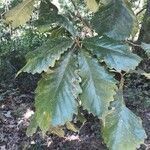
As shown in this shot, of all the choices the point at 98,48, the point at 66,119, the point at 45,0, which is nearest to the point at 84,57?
the point at 98,48

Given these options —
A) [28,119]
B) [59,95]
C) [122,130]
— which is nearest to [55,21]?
[59,95]

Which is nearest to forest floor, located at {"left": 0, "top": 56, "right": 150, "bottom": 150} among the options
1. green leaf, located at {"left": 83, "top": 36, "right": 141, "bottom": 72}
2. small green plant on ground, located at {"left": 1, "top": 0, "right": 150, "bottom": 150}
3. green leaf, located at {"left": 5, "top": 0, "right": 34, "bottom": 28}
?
green leaf, located at {"left": 5, "top": 0, "right": 34, "bottom": 28}

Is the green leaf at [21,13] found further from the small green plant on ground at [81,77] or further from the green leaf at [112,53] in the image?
the green leaf at [112,53]

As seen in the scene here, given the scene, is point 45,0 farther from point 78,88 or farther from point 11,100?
point 11,100

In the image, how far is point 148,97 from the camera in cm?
448

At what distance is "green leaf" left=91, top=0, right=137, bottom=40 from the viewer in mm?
1175

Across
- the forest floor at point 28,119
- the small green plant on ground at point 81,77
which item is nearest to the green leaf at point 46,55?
the small green plant on ground at point 81,77

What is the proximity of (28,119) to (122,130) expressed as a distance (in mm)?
3236

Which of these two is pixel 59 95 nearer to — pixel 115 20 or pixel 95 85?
pixel 95 85

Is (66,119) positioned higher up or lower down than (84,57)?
lower down

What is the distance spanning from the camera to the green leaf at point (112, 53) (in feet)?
3.25

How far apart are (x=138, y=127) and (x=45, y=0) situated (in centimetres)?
62

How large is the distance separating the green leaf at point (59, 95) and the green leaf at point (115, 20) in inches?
8.2

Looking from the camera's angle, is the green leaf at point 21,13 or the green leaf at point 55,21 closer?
the green leaf at point 55,21
